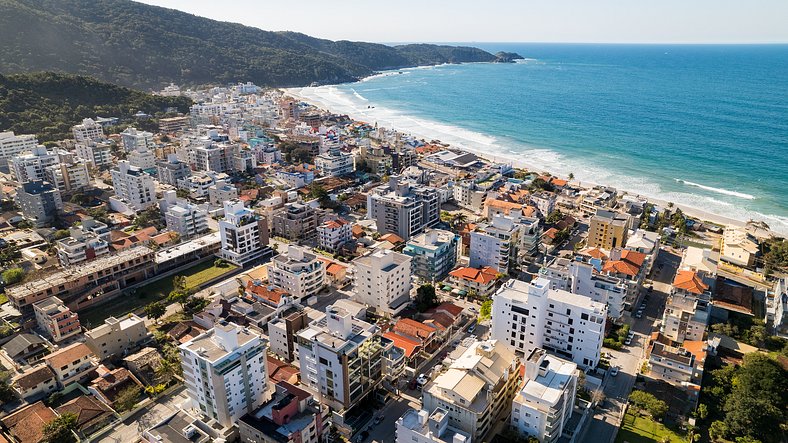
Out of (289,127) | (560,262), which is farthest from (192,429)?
(289,127)

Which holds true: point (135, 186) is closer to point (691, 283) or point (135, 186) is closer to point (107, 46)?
point (691, 283)

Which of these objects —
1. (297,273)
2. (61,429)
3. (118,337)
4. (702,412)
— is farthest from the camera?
(297,273)

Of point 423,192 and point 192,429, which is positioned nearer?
point 192,429

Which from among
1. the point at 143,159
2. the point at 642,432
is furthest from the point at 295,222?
the point at 642,432

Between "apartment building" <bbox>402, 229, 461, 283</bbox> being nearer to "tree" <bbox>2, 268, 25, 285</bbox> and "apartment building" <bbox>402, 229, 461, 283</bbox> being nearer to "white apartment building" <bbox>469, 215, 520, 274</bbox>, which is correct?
"white apartment building" <bbox>469, 215, 520, 274</bbox>

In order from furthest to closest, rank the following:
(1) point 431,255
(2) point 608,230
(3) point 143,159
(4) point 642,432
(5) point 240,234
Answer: (3) point 143,159, (2) point 608,230, (5) point 240,234, (1) point 431,255, (4) point 642,432

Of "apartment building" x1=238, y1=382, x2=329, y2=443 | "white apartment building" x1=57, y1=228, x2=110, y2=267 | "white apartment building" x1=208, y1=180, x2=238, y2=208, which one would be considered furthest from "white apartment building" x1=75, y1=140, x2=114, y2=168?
"apartment building" x1=238, y1=382, x2=329, y2=443

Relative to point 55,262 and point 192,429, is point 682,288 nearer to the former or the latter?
point 192,429
